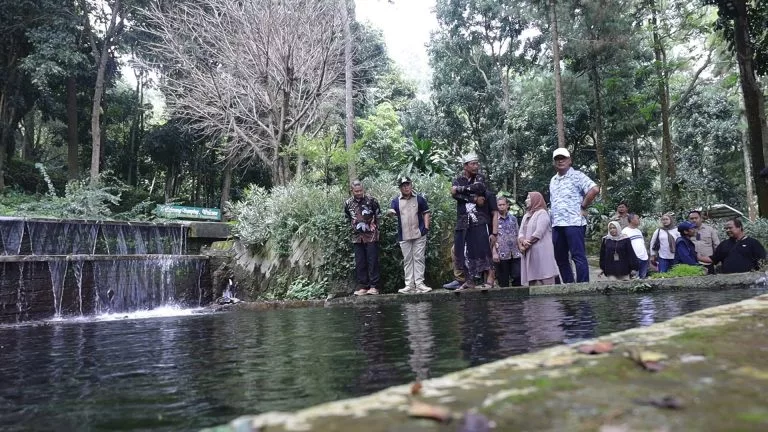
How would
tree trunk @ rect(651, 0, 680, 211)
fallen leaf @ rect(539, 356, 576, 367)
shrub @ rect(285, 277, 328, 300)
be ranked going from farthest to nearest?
tree trunk @ rect(651, 0, 680, 211)
shrub @ rect(285, 277, 328, 300)
fallen leaf @ rect(539, 356, 576, 367)

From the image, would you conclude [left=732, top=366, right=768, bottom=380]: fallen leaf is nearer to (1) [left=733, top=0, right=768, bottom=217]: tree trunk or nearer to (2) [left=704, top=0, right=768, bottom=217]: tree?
(2) [left=704, top=0, right=768, bottom=217]: tree

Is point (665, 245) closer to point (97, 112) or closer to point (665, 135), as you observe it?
point (665, 135)

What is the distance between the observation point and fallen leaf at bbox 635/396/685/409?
123 cm

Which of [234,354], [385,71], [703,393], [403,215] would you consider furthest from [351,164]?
[385,71]

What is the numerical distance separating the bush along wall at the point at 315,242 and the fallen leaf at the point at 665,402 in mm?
8267

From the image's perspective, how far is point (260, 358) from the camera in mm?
3328

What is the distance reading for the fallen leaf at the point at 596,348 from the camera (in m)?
1.77

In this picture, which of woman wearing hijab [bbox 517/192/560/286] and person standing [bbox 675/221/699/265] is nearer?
woman wearing hijab [bbox 517/192/560/286]

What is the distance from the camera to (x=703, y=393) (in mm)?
1315

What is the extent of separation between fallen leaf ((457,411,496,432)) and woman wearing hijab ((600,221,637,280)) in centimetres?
792

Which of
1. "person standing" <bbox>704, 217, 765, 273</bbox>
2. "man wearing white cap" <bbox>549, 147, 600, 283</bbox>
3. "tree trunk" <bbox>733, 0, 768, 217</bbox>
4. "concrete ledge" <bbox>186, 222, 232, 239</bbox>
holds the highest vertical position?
"tree trunk" <bbox>733, 0, 768, 217</bbox>

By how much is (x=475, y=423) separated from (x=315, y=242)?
9367 mm

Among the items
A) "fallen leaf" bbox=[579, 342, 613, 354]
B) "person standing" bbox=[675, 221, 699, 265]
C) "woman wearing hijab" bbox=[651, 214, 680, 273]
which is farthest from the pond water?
"woman wearing hijab" bbox=[651, 214, 680, 273]

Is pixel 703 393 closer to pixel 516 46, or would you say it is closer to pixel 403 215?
pixel 403 215
